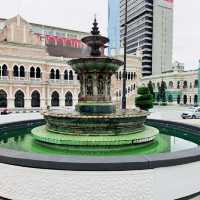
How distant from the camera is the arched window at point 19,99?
37453 mm

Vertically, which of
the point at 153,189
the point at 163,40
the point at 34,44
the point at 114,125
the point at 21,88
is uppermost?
the point at 163,40

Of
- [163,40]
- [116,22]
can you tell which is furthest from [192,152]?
[163,40]

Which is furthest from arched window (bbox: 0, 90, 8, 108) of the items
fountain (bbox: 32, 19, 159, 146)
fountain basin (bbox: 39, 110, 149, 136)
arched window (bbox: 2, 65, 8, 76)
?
fountain basin (bbox: 39, 110, 149, 136)

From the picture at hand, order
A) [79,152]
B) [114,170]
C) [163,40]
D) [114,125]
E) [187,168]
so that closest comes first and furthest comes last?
1. [114,170]
2. [187,168]
3. [79,152]
4. [114,125]
5. [163,40]

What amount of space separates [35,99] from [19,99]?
265 cm

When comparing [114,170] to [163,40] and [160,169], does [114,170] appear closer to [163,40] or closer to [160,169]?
[160,169]

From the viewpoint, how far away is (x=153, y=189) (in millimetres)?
4926

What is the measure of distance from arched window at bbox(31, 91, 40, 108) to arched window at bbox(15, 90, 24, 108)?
1702mm

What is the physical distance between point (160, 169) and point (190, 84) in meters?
66.8

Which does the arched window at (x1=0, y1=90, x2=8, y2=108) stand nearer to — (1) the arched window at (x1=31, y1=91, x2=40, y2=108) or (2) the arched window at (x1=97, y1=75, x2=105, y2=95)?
(1) the arched window at (x1=31, y1=91, x2=40, y2=108)

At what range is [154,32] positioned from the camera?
102 meters

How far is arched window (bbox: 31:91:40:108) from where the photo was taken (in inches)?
1540

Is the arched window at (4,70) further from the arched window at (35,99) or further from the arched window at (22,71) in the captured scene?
the arched window at (35,99)

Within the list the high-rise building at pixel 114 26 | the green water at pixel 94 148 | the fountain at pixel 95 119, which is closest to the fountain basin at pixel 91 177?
the green water at pixel 94 148
